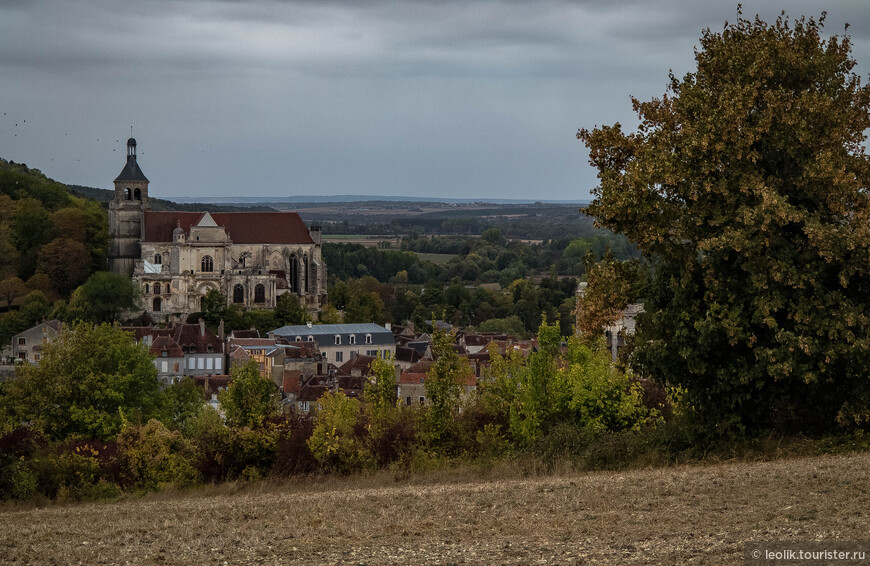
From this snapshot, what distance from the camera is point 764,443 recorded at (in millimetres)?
16438

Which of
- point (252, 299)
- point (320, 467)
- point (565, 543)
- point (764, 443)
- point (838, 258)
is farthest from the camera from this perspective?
point (252, 299)

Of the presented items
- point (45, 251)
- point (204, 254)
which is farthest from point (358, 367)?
point (45, 251)

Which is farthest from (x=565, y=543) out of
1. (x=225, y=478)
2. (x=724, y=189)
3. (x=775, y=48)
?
(x=225, y=478)

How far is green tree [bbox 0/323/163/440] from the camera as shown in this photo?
34.2 metres

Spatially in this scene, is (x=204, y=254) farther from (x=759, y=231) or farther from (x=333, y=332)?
(x=759, y=231)

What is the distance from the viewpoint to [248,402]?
74.5ft

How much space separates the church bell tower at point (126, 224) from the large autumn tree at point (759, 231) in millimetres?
71292

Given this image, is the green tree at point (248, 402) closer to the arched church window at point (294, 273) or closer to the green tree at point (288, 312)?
the green tree at point (288, 312)

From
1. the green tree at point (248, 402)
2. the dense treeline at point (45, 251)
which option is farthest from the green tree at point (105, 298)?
the green tree at point (248, 402)

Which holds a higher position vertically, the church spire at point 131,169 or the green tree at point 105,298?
the church spire at point 131,169

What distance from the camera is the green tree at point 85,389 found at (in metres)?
34.2

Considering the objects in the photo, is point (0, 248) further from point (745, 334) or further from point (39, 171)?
point (745, 334)

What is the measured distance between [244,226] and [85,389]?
52698 mm

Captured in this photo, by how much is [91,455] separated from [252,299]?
186 ft
